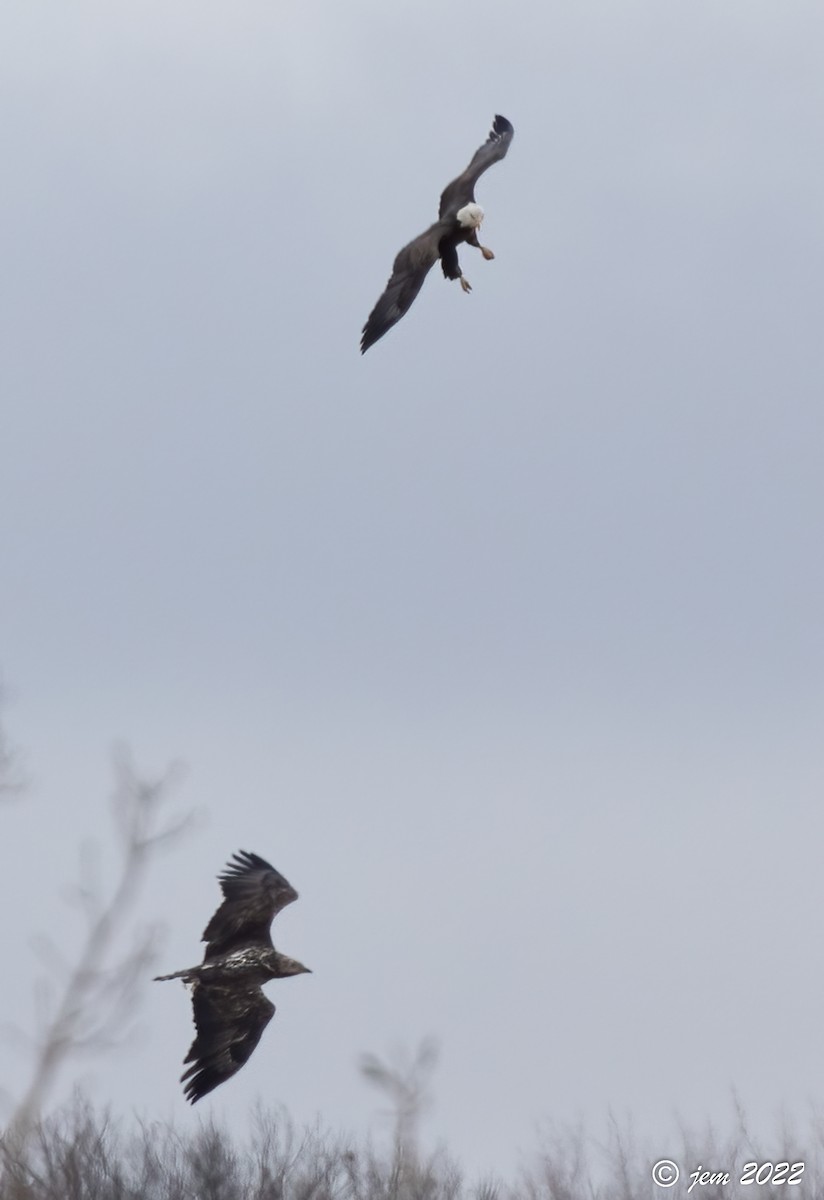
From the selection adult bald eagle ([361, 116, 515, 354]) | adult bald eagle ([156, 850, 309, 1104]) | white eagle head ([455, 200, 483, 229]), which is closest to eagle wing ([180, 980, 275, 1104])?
adult bald eagle ([156, 850, 309, 1104])

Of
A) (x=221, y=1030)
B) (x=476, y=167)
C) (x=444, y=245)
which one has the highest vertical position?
(x=476, y=167)

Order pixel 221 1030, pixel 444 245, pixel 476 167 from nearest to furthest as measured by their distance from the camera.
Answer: pixel 221 1030 → pixel 444 245 → pixel 476 167

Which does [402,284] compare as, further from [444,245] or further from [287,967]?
[287,967]

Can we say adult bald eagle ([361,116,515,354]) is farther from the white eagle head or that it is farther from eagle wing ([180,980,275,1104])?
eagle wing ([180,980,275,1104])

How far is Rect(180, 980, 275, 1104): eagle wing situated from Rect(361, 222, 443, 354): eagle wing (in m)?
5.39

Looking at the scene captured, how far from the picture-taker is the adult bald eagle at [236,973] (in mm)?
28359

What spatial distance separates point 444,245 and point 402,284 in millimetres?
1511

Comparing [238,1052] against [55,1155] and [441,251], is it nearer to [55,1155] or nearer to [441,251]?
[441,251]

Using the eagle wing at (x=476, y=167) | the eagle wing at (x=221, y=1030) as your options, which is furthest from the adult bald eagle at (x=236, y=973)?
the eagle wing at (x=476, y=167)

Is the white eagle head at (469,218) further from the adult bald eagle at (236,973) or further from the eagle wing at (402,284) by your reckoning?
the adult bald eagle at (236,973)

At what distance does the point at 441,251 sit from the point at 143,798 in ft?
42.7

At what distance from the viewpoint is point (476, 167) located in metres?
32.7

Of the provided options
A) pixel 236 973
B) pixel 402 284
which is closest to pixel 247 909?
pixel 236 973

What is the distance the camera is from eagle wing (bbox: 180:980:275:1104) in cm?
2822
